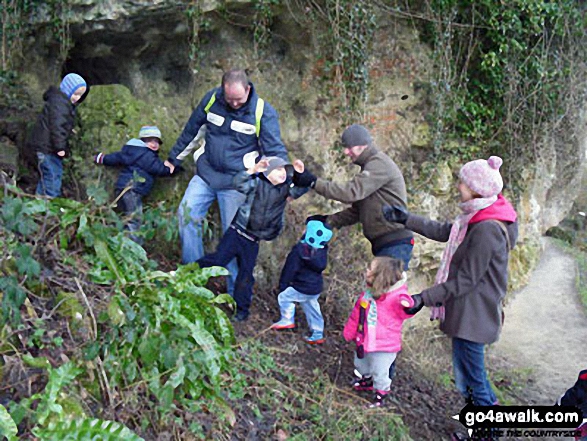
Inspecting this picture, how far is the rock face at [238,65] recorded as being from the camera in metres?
6.49

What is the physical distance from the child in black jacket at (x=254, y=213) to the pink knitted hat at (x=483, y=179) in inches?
58.0

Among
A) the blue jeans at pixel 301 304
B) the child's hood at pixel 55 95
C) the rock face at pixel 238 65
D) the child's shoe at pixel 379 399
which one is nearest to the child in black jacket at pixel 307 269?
the blue jeans at pixel 301 304

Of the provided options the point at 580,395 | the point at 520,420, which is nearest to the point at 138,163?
the point at 520,420

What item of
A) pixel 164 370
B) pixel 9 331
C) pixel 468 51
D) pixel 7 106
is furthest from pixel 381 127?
pixel 9 331

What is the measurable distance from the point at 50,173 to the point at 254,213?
8.13 feet

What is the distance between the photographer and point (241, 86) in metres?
4.97

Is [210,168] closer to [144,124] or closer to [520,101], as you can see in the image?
[144,124]

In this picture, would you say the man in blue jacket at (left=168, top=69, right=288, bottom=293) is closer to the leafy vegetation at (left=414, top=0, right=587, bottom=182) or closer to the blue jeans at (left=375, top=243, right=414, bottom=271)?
the blue jeans at (left=375, top=243, right=414, bottom=271)

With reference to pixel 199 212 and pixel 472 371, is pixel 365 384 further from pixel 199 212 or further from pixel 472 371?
pixel 199 212

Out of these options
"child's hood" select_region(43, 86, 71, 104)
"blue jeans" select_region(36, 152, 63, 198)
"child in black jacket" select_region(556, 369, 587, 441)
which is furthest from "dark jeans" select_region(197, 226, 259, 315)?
"child in black jacket" select_region(556, 369, 587, 441)

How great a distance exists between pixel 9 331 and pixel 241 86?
2.79 metres

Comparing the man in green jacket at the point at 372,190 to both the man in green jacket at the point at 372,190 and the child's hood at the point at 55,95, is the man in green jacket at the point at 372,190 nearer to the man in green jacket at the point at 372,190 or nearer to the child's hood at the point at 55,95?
the man in green jacket at the point at 372,190

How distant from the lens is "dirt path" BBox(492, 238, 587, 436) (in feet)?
26.3

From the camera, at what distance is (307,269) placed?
5066 mm
